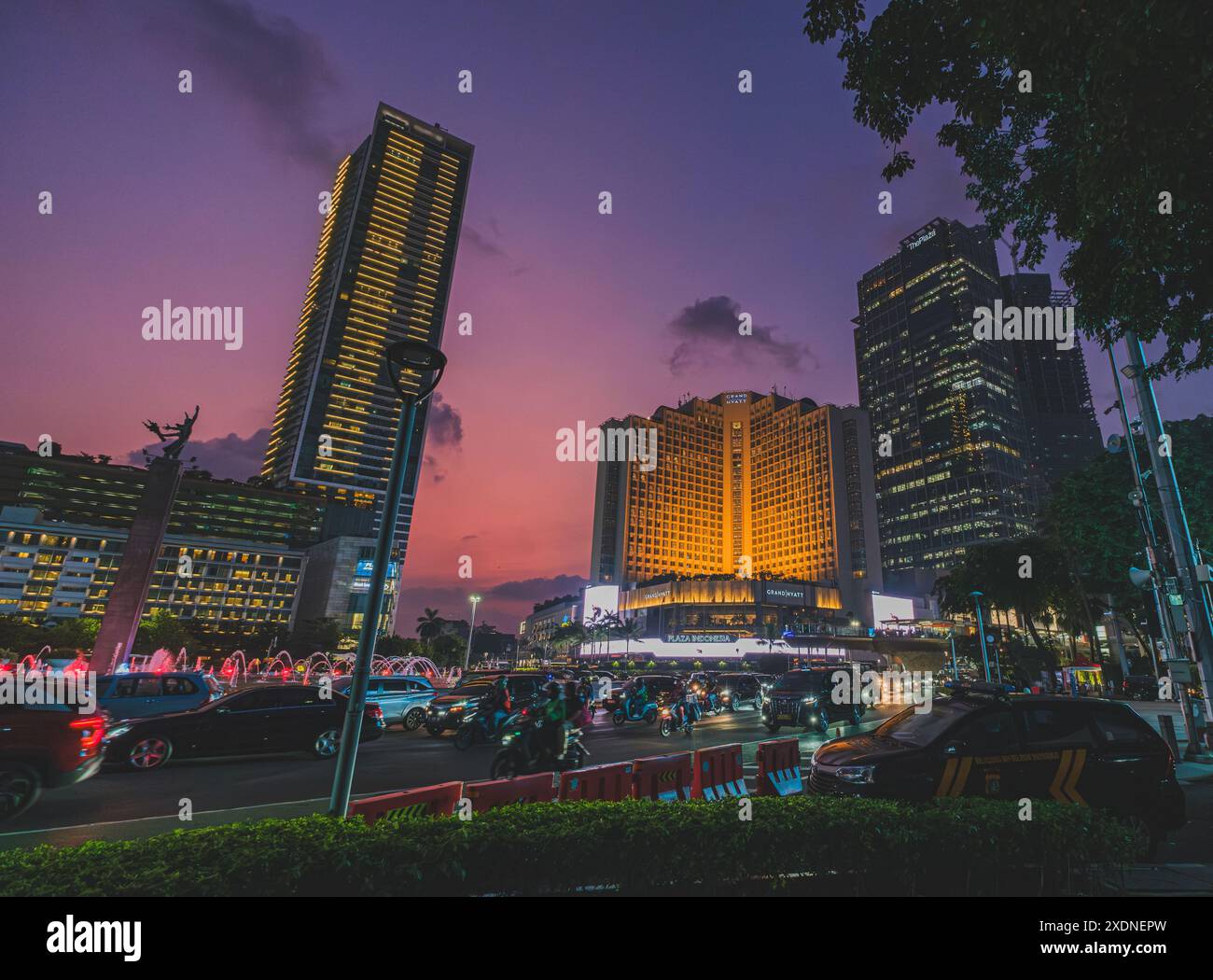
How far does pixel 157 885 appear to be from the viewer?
3.18 metres

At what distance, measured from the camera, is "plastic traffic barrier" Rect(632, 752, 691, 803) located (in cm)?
719

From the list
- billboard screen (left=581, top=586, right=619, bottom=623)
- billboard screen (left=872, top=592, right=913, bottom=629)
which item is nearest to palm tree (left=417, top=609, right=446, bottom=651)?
billboard screen (left=581, top=586, right=619, bottom=623)

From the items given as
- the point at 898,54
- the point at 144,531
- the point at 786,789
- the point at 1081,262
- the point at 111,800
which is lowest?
the point at 111,800

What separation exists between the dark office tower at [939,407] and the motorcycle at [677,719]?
5006 inches

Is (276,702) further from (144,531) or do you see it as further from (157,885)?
(144,531)

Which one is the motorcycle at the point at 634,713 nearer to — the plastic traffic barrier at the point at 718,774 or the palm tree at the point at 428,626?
the plastic traffic barrier at the point at 718,774

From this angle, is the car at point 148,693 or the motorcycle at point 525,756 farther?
the car at point 148,693

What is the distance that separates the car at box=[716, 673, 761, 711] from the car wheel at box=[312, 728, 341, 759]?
1752cm

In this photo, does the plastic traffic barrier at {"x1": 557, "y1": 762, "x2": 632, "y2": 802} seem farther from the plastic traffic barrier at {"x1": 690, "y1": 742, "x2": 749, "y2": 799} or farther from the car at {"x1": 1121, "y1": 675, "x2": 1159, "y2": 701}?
the car at {"x1": 1121, "y1": 675, "x2": 1159, "y2": 701}

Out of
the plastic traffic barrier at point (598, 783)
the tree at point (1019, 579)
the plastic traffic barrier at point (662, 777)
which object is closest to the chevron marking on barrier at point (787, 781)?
the plastic traffic barrier at point (662, 777)

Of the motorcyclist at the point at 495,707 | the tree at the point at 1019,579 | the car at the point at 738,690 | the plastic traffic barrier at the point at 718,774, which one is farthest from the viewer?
the tree at the point at 1019,579

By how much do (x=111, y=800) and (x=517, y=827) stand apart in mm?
8576

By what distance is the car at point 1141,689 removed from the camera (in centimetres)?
3759
